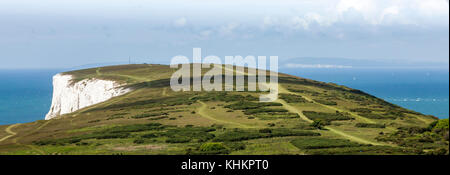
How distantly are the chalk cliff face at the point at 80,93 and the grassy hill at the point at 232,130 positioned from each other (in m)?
38.0

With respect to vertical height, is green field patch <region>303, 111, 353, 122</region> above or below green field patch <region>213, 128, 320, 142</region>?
above

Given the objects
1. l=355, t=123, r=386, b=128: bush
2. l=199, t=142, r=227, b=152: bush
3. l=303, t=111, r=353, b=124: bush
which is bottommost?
l=199, t=142, r=227, b=152: bush

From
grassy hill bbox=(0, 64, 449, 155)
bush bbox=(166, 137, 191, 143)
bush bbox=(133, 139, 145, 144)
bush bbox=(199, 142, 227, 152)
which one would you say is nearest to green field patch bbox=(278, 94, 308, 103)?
grassy hill bbox=(0, 64, 449, 155)

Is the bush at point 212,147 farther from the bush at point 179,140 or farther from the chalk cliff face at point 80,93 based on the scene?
the chalk cliff face at point 80,93

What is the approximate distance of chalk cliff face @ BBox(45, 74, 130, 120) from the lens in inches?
5113

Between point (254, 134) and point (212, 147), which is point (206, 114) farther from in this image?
point (212, 147)

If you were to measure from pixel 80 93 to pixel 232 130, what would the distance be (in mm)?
96094

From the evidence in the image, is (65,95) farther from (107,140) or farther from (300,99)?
(107,140)

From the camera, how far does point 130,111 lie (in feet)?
270

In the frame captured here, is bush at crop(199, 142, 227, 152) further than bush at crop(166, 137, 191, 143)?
No

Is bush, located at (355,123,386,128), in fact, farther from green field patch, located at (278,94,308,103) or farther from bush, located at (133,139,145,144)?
bush, located at (133,139,145,144)

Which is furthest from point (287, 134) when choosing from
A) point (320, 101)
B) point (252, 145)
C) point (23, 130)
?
point (23, 130)

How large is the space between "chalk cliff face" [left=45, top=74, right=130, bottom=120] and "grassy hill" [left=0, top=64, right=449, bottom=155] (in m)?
38.0

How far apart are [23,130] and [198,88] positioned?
48.4m
